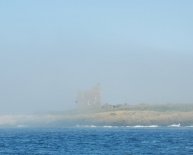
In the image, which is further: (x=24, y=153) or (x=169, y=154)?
(x=24, y=153)

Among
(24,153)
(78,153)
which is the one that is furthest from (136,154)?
(24,153)

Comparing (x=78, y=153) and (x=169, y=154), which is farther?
(x=78, y=153)

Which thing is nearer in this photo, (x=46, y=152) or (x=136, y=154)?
(x=136, y=154)

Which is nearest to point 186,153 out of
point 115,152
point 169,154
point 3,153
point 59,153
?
point 169,154

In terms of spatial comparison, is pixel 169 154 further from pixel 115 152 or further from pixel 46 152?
pixel 46 152

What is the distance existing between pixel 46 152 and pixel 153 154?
17.4m

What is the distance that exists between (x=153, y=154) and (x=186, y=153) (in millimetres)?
4448

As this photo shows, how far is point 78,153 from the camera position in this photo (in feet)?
320

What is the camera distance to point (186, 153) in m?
91.8

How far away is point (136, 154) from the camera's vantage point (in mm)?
91688

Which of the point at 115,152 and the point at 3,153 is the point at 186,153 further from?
the point at 3,153

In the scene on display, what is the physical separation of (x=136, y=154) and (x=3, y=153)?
1956 centimetres

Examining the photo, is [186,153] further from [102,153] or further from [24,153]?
[24,153]

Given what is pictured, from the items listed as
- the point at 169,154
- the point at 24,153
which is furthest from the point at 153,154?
the point at 24,153
